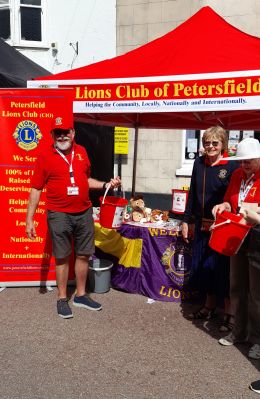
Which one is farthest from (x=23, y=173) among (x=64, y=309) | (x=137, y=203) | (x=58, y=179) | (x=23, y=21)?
(x=23, y=21)

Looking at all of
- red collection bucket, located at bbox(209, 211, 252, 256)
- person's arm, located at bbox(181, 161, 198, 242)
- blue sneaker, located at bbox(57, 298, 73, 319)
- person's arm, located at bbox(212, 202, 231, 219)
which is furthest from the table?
red collection bucket, located at bbox(209, 211, 252, 256)

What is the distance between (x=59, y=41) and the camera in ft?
31.5

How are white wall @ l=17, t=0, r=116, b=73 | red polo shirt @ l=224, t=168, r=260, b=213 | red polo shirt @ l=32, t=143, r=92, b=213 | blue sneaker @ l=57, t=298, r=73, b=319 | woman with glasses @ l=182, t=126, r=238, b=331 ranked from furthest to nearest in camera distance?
1. white wall @ l=17, t=0, r=116, b=73
2. blue sneaker @ l=57, t=298, r=73, b=319
3. red polo shirt @ l=32, t=143, r=92, b=213
4. woman with glasses @ l=182, t=126, r=238, b=331
5. red polo shirt @ l=224, t=168, r=260, b=213

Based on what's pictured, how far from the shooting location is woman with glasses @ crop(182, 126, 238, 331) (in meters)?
3.46

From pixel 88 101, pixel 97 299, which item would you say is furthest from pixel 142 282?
pixel 88 101

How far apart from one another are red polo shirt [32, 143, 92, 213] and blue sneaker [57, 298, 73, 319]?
93 cm

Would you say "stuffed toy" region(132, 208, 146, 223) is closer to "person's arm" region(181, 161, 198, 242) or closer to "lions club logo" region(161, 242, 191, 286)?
"lions club logo" region(161, 242, 191, 286)

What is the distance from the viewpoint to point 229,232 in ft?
9.25

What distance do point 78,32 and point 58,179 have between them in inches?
279

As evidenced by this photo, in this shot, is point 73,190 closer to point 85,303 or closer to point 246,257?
point 85,303

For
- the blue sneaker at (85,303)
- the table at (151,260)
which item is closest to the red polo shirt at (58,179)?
the table at (151,260)

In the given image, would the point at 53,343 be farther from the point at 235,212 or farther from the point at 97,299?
the point at 235,212

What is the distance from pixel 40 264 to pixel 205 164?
2245 mm

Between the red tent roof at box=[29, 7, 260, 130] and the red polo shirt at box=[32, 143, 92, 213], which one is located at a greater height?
the red tent roof at box=[29, 7, 260, 130]
